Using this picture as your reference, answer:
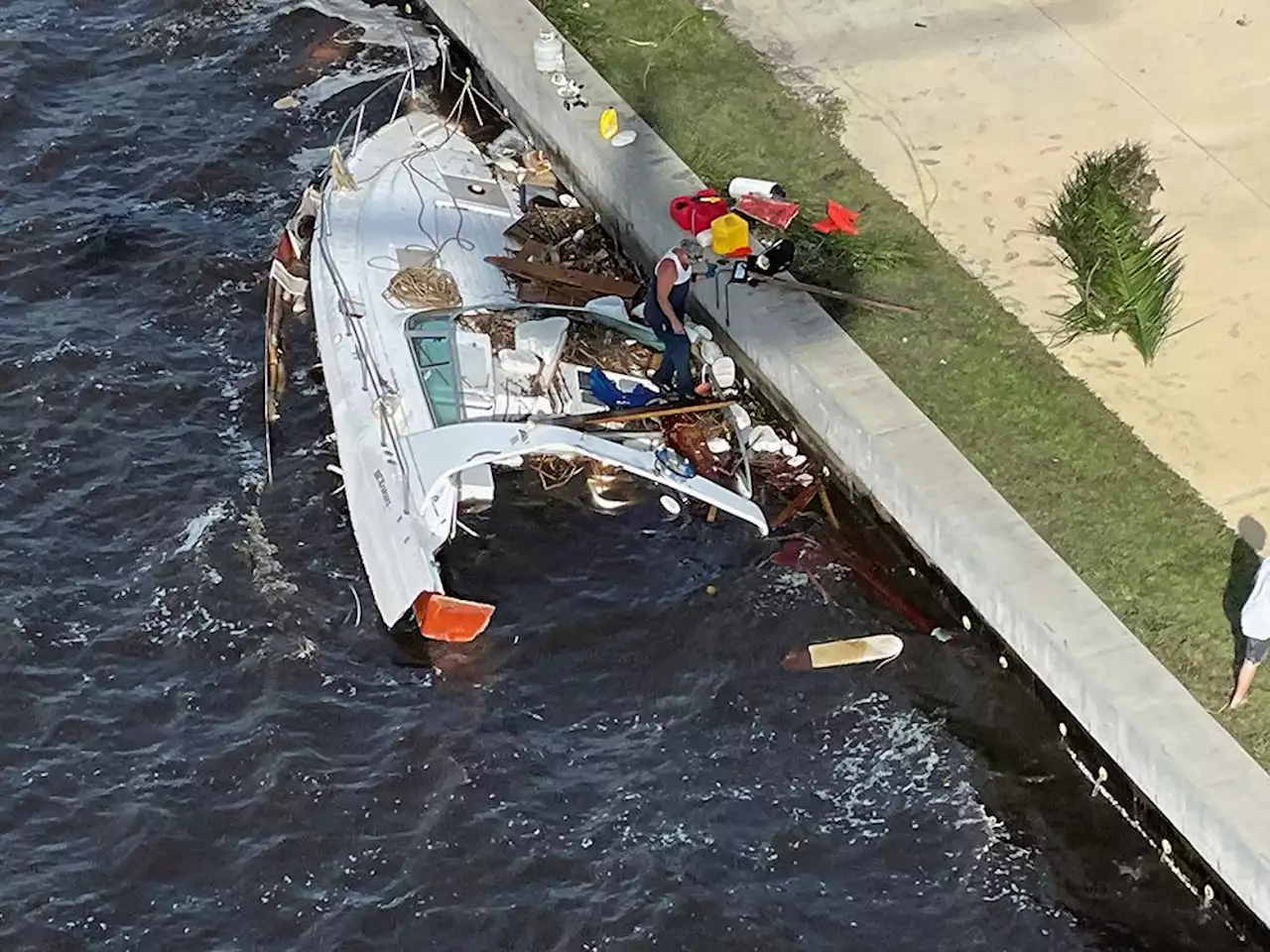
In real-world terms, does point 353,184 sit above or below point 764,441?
above

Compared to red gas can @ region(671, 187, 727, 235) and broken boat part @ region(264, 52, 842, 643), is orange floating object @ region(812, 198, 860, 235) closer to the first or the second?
red gas can @ region(671, 187, 727, 235)

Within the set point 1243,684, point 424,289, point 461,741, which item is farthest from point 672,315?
point 1243,684

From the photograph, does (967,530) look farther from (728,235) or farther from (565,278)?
(565,278)

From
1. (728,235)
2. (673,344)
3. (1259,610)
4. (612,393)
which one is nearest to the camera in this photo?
(1259,610)

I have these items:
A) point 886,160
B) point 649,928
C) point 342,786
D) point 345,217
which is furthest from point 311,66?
point 649,928

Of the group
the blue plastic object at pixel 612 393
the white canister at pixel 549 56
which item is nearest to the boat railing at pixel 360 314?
the blue plastic object at pixel 612 393

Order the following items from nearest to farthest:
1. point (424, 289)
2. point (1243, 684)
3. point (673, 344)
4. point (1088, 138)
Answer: point (1243, 684) < point (673, 344) < point (424, 289) < point (1088, 138)

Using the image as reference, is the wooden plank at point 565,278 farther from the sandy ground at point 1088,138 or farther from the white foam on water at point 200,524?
the white foam on water at point 200,524
